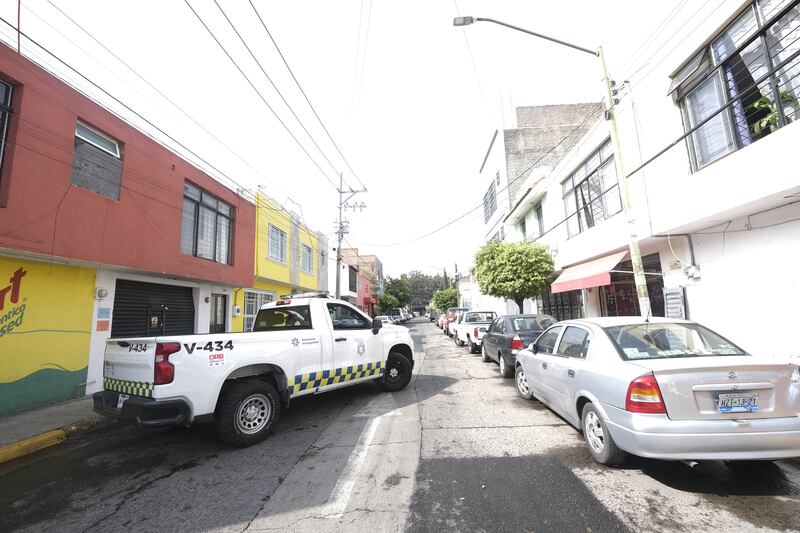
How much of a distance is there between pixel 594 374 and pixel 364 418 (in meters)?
3.36

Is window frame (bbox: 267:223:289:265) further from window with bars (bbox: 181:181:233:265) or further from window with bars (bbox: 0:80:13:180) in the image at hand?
window with bars (bbox: 0:80:13:180)

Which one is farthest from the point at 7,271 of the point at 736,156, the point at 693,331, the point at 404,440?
the point at 736,156

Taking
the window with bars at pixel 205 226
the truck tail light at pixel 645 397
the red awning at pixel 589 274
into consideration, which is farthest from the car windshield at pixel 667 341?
the window with bars at pixel 205 226

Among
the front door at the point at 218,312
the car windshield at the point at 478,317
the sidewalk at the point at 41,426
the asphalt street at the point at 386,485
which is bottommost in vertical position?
the asphalt street at the point at 386,485

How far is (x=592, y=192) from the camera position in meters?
12.1

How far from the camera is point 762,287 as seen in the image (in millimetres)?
6496

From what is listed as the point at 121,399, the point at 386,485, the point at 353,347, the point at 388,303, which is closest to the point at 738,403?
the point at 386,485

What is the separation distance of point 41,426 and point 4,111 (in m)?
5.45

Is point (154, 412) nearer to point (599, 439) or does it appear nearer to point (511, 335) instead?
point (599, 439)

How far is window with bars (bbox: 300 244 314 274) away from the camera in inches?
827

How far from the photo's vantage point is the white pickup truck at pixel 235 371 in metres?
4.05

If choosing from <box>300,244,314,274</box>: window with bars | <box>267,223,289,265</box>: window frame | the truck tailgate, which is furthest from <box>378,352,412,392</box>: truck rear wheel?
<box>300,244,314,274</box>: window with bars

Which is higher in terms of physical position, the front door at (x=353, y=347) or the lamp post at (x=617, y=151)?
the lamp post at (x=617, y=151)

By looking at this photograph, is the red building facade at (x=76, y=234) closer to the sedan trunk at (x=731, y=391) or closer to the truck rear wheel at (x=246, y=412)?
the truck rear wheel at (x=246, y=412)
